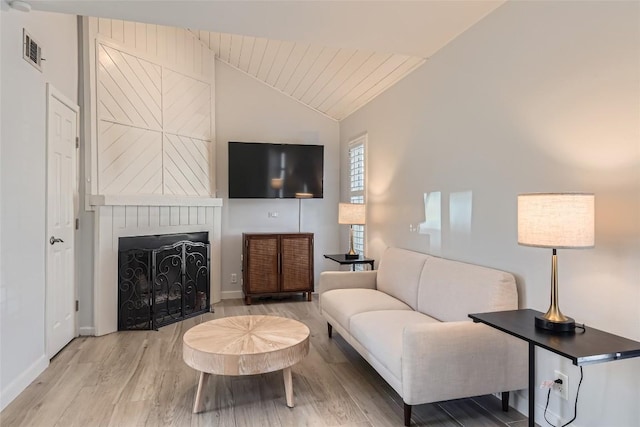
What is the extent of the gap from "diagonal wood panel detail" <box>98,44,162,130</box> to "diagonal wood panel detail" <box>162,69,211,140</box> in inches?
4.2

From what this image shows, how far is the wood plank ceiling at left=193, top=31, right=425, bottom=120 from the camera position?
12.8 ft

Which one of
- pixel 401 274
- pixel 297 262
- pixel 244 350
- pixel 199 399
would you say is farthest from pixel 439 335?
pixel 297 262

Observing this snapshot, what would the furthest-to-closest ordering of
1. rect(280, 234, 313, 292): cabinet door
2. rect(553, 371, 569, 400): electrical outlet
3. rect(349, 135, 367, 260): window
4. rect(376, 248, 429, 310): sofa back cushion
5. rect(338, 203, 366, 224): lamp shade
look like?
rect(280, 234, 313, 292): cabinet door → rect(349, 135, 367, 260): window → rect(338, 203, 366, 224): lamp shade → rect(376, 248, 429, 310): sofa back cushion → rect(553, 371, 569, 400): electrical outlet

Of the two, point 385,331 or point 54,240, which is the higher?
point 54,240

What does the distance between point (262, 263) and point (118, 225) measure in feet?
5.80

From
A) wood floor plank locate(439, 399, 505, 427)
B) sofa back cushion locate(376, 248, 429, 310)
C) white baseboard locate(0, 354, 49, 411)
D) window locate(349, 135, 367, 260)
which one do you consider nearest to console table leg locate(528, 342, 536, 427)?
wood floor plank locate(439, 399, 505, 427)

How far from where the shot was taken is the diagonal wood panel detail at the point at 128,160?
3.95m

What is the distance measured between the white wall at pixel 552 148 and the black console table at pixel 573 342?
10.6 inches

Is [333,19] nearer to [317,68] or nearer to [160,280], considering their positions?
[317,68]

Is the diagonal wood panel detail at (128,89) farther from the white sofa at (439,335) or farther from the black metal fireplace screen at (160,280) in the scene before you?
the white sofa at (439,335)

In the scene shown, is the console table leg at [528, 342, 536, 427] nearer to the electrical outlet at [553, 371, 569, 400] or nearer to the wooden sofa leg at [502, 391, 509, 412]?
the electrical outlet at [553, 371, 569, 400]

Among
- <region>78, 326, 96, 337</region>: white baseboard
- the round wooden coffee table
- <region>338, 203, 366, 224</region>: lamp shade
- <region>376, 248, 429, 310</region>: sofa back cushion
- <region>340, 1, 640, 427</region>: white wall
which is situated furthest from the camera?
<region>338, 203, 366, 224</region>: lamp shade

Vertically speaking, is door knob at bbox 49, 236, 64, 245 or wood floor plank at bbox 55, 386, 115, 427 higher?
door knob at bbox 49, 236, 64, 245

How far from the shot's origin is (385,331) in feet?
8.20
